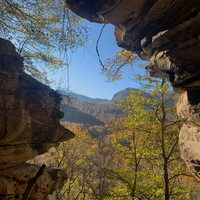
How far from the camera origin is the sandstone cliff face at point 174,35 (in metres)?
3.60

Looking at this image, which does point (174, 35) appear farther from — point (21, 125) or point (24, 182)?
point (24, 182)

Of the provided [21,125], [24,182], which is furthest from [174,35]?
[24,182]

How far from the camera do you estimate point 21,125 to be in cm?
348

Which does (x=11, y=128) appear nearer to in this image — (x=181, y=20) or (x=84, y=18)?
(x=84, y=18)

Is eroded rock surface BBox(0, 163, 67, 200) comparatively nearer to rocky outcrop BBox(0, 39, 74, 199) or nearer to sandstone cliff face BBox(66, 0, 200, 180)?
rocky outcrop BBox(0, 39, 74, 199)

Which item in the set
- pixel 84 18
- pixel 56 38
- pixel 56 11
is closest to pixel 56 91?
pixel 56 38

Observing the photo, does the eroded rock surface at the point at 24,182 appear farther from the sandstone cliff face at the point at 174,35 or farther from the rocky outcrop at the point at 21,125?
the sandstone cliff face at the point at 174,35

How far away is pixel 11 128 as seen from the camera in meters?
3.30

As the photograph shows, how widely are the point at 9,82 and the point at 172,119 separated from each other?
25.1ft

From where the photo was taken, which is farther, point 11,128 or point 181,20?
point 181,20

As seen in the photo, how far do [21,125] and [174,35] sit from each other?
5771 mm

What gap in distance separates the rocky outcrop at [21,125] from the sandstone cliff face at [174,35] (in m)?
3.40

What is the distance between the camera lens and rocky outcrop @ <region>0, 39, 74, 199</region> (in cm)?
338

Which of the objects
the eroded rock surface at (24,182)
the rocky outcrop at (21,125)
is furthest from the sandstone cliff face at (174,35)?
the eroded rock surface at (24,182)
